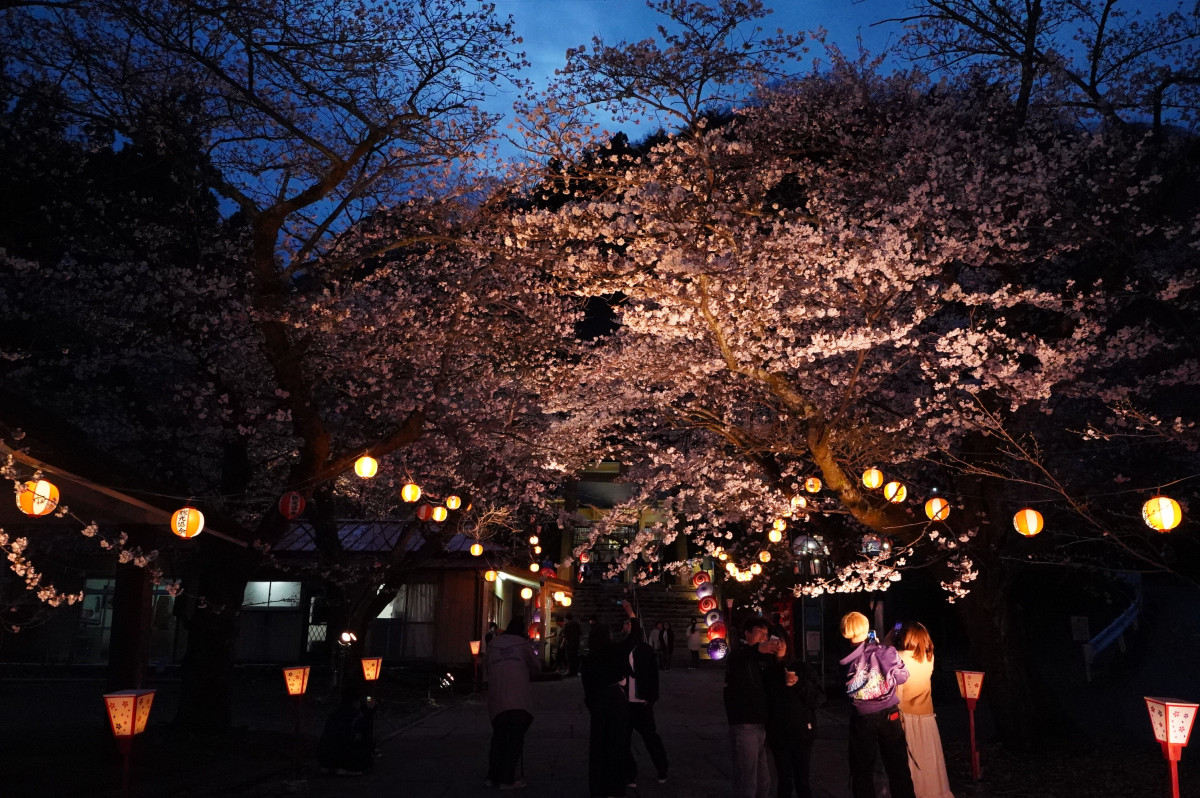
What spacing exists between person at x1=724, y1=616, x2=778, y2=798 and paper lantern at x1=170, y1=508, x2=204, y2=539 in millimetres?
6197

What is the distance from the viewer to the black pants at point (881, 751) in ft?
24.5

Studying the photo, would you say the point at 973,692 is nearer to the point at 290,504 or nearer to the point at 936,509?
the point at 936,509

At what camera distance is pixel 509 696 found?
9.20 metres

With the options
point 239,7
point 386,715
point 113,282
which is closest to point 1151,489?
point 239,7

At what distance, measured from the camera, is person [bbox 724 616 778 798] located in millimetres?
7680

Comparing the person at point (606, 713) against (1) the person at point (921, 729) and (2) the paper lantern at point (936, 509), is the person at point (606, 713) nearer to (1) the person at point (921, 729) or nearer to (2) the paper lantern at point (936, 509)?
(1) the person at point (921, 729)

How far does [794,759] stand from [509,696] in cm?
297

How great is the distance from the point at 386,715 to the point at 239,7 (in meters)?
13.3

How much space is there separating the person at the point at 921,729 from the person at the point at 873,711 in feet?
1.66

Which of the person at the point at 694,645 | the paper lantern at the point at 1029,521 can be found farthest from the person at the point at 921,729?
the person at the point at 694,645

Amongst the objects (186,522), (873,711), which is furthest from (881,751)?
(186,522)

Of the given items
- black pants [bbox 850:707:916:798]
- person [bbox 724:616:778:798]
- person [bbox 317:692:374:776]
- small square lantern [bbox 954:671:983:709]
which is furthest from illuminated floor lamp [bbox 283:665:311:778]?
small square lantern [bbox 954:671:983:709]

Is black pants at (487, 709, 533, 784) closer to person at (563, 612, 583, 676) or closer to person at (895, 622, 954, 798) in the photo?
person at (895, 622, 954, 798)

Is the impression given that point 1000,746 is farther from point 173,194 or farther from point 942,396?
point 173,194
